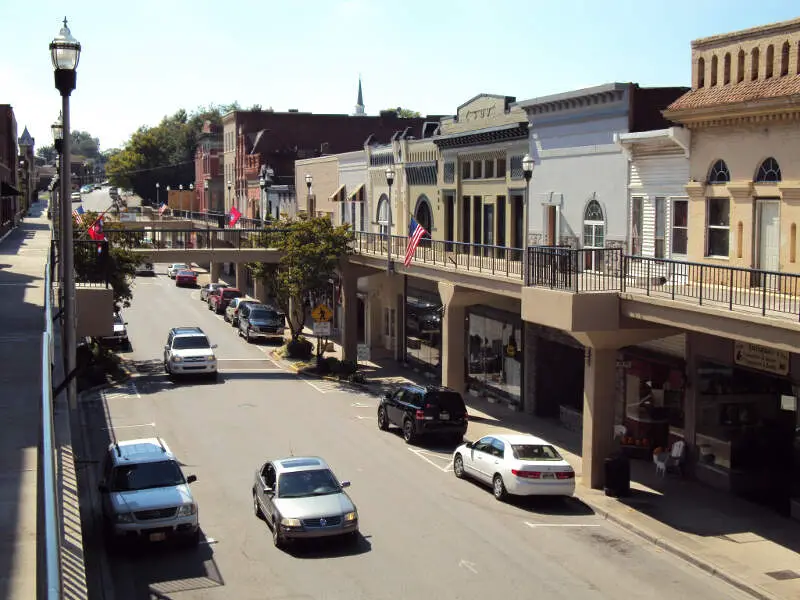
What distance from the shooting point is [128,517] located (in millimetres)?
18125

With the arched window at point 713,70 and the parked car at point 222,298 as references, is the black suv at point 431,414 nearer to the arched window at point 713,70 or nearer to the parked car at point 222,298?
the arched window at point 713,70

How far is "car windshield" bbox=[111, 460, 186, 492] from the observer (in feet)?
62.6

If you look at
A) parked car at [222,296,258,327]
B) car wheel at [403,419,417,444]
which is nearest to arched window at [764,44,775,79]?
car wheel at [403,419,417,444]

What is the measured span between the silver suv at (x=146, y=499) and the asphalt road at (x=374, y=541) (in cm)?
53

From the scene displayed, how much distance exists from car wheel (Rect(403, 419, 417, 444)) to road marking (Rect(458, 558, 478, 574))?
10.2 meters

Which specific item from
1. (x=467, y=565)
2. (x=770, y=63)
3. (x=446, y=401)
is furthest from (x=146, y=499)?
(x=770, y=63)

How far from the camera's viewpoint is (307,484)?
19531 mm

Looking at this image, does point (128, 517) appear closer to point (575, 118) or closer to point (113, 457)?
point (113, 457)

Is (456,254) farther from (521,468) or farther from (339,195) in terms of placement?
(339,195)

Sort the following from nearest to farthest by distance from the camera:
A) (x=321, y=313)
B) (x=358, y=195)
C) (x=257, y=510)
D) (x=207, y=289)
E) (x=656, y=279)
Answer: (x=257, y=510) → (x=656, y=279) → (x=321, y=313) → (x=358, y=195) → (x=207, y=289)

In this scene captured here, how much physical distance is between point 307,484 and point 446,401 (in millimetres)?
9857

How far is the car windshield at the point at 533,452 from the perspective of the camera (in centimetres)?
2280

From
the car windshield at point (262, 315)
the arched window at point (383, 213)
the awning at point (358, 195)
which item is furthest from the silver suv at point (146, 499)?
the awning at point (358, 195)

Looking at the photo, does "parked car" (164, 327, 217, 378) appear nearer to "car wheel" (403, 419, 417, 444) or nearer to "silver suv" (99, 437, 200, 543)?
"car wheel" (403, 419, 417, 444)
